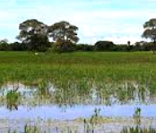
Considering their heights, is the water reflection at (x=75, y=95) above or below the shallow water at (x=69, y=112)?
above

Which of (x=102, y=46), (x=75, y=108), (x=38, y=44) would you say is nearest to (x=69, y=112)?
(x=75, y=108)

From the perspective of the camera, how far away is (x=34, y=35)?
9725 centimetres

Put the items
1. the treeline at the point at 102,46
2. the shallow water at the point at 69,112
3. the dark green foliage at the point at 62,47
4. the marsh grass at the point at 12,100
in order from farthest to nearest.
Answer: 1. the treeline at the point at 102,46
2. the dark green foliage at the point at 62,47
3. the marsh grass at the point at 12,100
4. the shallow water at the point at 69,112

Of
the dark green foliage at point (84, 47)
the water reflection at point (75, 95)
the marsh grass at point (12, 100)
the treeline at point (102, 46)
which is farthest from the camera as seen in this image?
the dark green foliage at point (84, 47)

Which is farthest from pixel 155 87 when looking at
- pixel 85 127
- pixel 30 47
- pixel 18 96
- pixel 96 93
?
pixel 30 47

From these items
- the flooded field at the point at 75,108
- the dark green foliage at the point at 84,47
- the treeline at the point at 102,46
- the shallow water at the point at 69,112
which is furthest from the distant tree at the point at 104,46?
the shallow water at the point at 69,112

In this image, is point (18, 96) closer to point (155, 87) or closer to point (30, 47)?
point (155, 87)

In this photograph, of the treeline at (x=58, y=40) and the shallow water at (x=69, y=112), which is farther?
the treeline at (x=58, y=40)

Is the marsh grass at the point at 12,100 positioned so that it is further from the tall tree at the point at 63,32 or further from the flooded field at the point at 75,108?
the tall tree at the point at 63,32

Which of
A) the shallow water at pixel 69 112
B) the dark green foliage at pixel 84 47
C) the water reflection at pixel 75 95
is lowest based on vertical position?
the shallow water at pixel 69 112

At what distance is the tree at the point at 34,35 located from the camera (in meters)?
92.7

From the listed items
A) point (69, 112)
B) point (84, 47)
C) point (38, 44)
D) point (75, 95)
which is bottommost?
point (69, 112)

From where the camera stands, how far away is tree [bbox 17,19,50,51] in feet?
304

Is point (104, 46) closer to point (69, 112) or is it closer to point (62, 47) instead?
point (62, 47)
